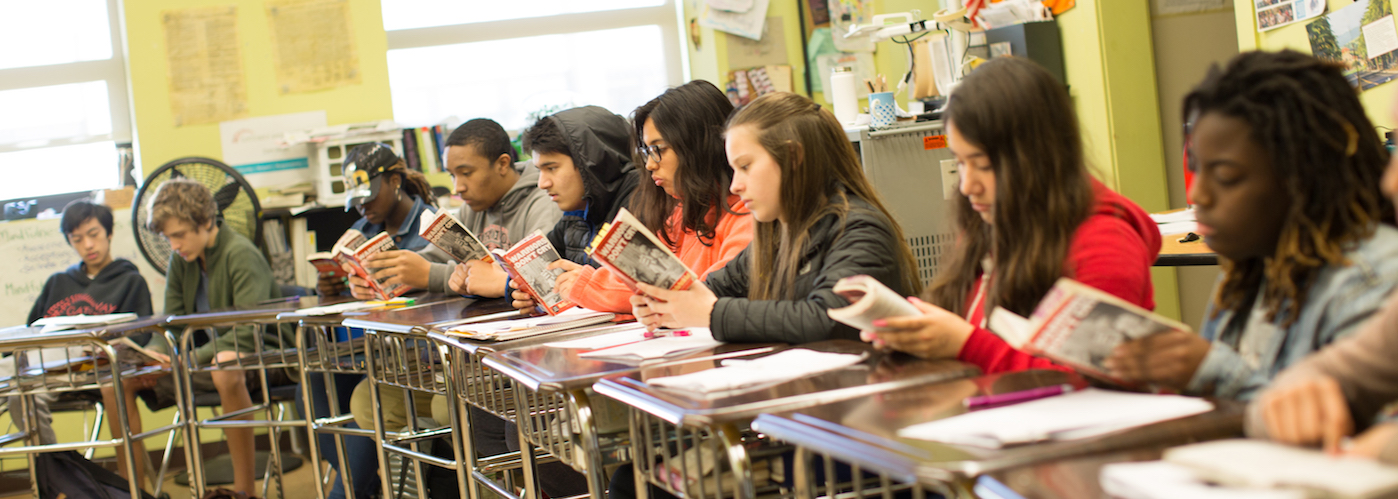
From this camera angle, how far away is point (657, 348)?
5.57 ft

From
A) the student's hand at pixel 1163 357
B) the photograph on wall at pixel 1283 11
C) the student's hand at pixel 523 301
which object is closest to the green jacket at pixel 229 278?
the student's hand at pixel 523 301

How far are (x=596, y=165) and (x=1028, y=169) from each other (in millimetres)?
1687

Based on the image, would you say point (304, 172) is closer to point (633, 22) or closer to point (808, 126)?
point (633, 22)

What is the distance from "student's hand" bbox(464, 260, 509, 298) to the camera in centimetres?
301

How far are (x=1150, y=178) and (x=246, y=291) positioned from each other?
342cm

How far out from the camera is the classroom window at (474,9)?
210 inches

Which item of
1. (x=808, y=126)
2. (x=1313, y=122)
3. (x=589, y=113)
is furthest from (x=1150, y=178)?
(x=1313, y=122)

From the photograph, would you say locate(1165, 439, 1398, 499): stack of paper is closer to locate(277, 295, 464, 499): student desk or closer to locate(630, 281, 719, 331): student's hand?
locate(630, 281, 719, 331): student's hand

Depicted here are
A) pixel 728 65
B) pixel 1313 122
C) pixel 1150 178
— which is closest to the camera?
pixel 1313 122

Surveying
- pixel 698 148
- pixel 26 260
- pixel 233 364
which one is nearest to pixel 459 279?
pixel 233 364

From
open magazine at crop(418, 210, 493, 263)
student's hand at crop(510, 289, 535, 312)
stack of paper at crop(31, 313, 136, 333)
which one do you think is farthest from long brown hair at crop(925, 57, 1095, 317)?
stack of paper at crop(31, 313, 136, 333)

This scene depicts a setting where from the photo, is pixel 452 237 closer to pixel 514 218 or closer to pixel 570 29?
pixel 514 218

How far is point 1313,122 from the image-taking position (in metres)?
0.95

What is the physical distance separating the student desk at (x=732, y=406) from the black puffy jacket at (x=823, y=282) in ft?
0.33
